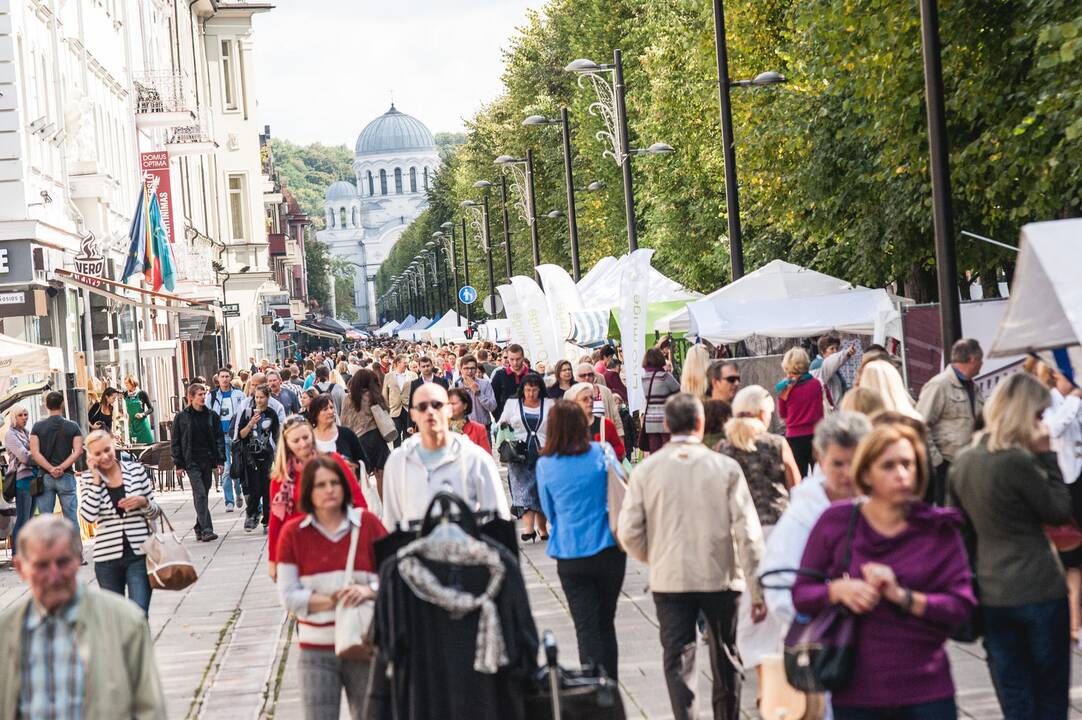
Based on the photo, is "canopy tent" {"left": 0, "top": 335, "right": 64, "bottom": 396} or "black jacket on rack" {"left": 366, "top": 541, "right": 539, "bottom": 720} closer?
"black jacket on rack" {"left": 366, "top": 541, "right": 539, "bottom": 720}

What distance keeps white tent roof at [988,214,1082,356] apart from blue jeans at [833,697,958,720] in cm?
397

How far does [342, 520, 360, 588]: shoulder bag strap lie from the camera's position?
24.0 feet

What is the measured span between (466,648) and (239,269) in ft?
211

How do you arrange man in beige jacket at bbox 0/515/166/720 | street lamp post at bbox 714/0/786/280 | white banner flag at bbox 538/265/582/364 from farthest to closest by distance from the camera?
white banner flag at bbox 538/265/582/364, street lamp post at bbox 714/0/786/280, man in beige jacket at bbox 0/515/166/720

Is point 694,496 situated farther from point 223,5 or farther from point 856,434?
point 223,5

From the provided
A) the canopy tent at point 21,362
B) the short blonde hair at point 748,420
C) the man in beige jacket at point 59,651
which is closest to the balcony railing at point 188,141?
the canopy tent at point 21,362

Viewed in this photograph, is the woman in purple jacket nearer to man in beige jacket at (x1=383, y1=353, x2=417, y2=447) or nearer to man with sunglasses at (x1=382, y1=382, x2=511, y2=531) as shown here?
man with sunglasses at (x1=382, y1=382, x2=511, y2=531)

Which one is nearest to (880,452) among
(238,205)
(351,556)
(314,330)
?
(351,556)

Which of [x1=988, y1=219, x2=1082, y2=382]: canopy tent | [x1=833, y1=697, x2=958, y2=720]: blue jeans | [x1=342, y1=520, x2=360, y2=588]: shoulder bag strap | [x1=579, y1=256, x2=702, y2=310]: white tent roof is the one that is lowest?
[x1=833, y1=697, x2=958, y2=720]: blue jeans

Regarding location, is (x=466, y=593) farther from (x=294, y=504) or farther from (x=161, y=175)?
(x=161, y=175)

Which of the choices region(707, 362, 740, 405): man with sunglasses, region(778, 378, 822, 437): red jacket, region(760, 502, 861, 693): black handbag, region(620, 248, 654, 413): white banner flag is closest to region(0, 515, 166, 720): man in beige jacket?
region(760, 502, 861, 693): black handbag

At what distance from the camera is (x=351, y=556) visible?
7.32 metres

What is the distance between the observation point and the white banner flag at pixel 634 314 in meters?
21.9

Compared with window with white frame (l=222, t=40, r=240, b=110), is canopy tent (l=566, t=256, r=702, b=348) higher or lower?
lower
